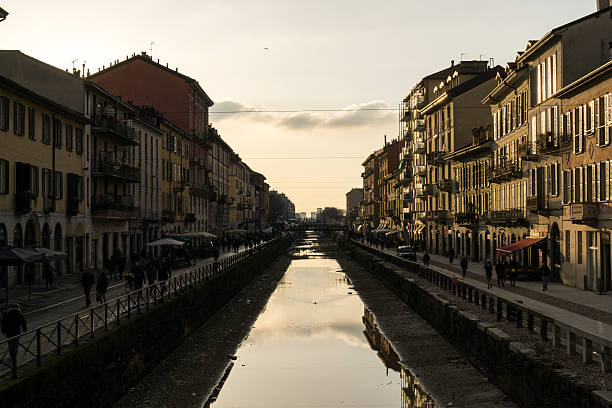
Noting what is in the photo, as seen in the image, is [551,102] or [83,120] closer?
[551,102]

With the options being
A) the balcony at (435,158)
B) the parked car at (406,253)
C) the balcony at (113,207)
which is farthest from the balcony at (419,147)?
the balcony at (113,207)

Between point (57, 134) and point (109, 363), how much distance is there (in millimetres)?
26588

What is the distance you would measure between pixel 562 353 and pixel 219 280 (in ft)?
97.6

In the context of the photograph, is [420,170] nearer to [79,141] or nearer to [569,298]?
[79,141]

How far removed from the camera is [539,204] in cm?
4512

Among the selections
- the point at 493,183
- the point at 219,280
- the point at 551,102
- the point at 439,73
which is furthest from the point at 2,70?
the point at 439,73

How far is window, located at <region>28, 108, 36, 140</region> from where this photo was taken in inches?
1550

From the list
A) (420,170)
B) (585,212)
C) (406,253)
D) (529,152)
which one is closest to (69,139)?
(529,152)

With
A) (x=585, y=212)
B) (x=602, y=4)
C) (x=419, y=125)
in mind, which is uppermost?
(x=602, y=4)

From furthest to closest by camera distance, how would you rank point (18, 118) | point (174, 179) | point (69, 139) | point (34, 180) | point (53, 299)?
point (174, 179) < point (69, 139) < point (34, 180) < point (18, 118) < point (53, 299)

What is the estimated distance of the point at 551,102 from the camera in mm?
42625

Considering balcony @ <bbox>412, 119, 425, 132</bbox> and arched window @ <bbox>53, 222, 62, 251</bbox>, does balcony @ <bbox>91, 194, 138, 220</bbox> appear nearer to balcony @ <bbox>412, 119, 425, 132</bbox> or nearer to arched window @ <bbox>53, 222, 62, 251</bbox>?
arched window @ <bbox>53, 222, 62, 251</bbox>

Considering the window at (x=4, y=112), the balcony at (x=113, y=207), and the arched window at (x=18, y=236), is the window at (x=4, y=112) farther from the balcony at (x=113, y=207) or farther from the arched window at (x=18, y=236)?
the balcony at (x=113, y=207)

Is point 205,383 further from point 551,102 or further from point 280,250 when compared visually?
point 280,250
